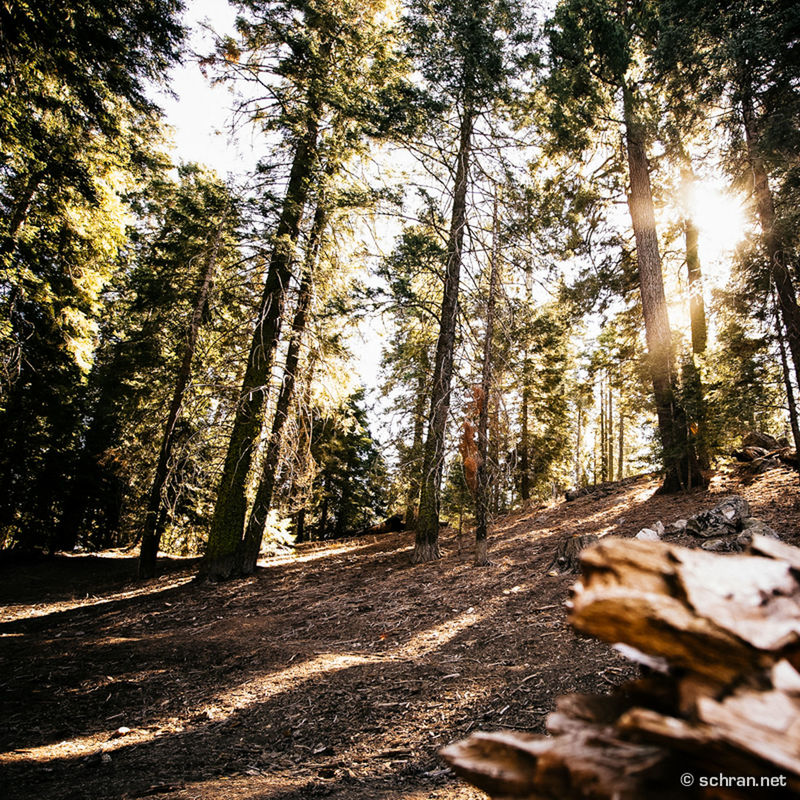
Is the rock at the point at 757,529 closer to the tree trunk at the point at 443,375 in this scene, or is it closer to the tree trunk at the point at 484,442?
the tree trunk at the point at 484,442

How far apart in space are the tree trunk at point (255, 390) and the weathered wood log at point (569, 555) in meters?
7.53

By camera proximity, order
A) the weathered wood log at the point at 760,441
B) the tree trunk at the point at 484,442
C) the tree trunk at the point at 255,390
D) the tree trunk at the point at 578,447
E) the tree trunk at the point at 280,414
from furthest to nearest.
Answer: the tree trunk at the point at 578,447 < the weathered wood log at the point at 760,441 < the tree trunk at the point at 280,414 < the tree trunk at the point at 255,390 < the tree trunk at the point at 484,442

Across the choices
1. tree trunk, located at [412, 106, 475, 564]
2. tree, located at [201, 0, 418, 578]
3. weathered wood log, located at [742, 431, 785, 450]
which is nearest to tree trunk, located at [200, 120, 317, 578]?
tree, located at [201, 0, 418, 578]

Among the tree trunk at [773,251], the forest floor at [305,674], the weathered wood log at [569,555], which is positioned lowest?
the forest floor at [305,674]

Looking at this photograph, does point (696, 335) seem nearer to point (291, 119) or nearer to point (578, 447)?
point (291, 119)

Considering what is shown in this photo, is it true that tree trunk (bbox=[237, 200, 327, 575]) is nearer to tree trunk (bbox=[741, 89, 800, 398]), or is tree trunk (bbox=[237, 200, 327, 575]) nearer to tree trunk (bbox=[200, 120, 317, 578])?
tree trunk (bbox=[200, 120, 317, 578])

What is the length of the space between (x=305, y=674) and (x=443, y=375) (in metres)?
6.92

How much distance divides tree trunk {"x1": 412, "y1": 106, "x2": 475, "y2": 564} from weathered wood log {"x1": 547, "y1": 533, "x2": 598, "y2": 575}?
→ 10.1 ft

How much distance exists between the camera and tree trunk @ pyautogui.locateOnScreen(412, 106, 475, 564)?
9.87 metres

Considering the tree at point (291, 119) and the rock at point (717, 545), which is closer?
the rock at point (717, 545)

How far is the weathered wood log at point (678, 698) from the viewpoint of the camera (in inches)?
39.9

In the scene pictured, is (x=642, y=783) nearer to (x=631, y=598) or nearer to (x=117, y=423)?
(x=631, y=598)

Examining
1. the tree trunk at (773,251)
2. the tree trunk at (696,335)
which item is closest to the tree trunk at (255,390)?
the tree trunk at (773,251)

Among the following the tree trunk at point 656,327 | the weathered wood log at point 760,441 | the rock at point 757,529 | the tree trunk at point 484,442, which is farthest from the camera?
the weathered wood log at point 760,441
